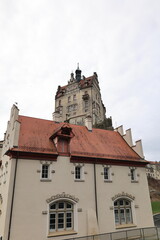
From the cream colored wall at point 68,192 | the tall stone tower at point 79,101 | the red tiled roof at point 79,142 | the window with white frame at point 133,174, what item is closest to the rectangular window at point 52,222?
the cream colored wall at point 68,192

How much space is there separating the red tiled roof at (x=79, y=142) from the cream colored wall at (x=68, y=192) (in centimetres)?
118

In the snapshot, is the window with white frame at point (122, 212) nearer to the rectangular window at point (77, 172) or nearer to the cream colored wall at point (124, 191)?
the cream colored wall at point (124, 191)

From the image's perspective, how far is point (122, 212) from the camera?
17.6 meters

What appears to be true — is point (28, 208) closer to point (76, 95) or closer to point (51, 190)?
point (51, 190)

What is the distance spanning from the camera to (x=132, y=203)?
1805cm

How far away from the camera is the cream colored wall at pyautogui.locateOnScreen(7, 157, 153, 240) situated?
13461 mm

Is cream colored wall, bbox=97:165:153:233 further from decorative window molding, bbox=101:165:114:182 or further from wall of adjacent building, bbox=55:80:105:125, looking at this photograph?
wall of adjacent building, bbox=55:80:105:125

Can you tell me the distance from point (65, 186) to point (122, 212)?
6.83 meters

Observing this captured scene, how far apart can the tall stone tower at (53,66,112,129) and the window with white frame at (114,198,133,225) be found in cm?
4636

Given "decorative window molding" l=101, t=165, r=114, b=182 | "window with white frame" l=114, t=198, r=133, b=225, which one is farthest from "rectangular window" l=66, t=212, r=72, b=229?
"decorative window molding" l=101, t=165, r=114, b=182

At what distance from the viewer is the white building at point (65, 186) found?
13.7m

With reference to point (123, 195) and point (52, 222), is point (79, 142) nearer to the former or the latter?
point (123, 195)

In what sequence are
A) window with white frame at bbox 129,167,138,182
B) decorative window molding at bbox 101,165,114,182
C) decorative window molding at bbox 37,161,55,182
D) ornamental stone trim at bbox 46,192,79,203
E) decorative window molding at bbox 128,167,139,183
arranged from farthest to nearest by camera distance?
1. window with white frame at bbox 129,167,138,182
2. decorative window molding at bbox 128,167,139,183
3. decorative window molding at bbox 101,165,114,182
4. decorative window molding at bbox 37,161,55,182
5. ornamental stone trim at bbox 46,192,79,203

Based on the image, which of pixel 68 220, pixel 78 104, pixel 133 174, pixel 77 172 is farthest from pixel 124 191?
pixel 78 104
